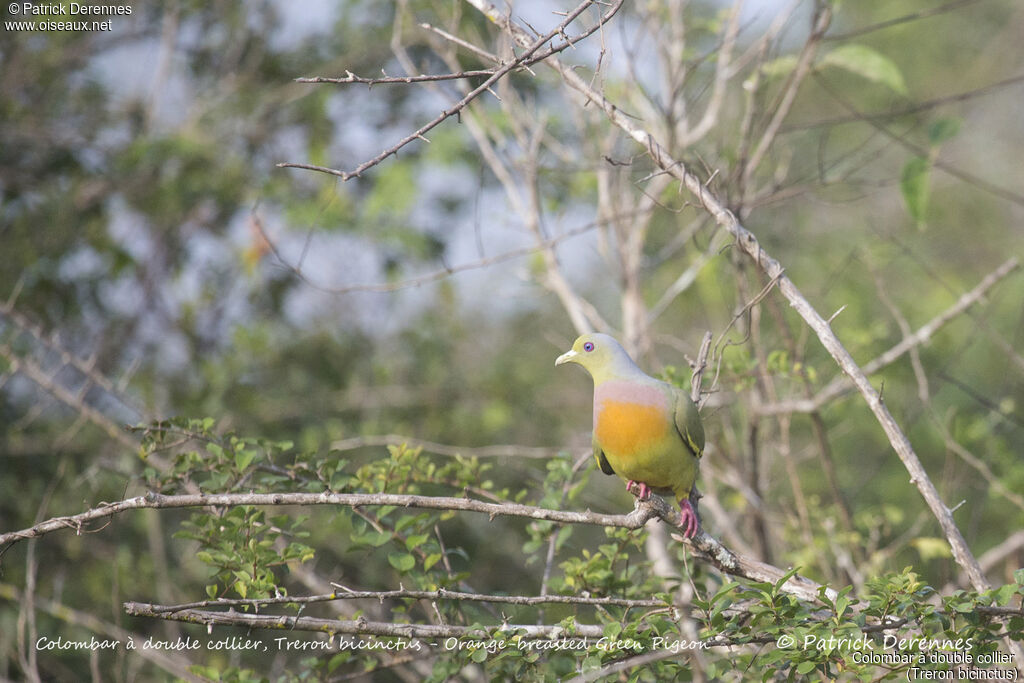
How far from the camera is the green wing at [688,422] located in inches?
117

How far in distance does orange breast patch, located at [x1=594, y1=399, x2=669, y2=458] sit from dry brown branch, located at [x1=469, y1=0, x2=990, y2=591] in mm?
549

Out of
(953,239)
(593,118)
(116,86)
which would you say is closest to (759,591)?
(593,118)

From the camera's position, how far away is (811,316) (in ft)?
9.46

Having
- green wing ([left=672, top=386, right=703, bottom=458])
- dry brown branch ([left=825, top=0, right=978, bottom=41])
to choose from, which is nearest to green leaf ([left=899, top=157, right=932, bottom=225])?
dry brown branch ([left=825, top=0, right=978, bottom=41])

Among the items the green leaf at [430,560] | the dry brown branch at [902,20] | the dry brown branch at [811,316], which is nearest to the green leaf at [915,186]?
the dry brown branch at [902,20]

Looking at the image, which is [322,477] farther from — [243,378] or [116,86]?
[116,86]

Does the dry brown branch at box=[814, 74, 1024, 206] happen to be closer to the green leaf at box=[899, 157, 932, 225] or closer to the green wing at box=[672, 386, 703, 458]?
the green leaf at box=[899, 157, 932, 225]

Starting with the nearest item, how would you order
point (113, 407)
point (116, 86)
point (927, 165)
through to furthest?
1. point (927, 165)
2. point (113, 407)
3. point (116, 86)

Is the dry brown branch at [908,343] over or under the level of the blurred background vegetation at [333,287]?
under

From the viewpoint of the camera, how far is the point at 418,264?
765 centimetres

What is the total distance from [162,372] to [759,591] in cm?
585

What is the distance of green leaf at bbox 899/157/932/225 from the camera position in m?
3.60

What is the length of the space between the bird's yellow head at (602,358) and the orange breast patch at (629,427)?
0.47 ft

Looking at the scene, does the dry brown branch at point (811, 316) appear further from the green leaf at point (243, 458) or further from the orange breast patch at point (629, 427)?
the green leaf at point (243, 458)
